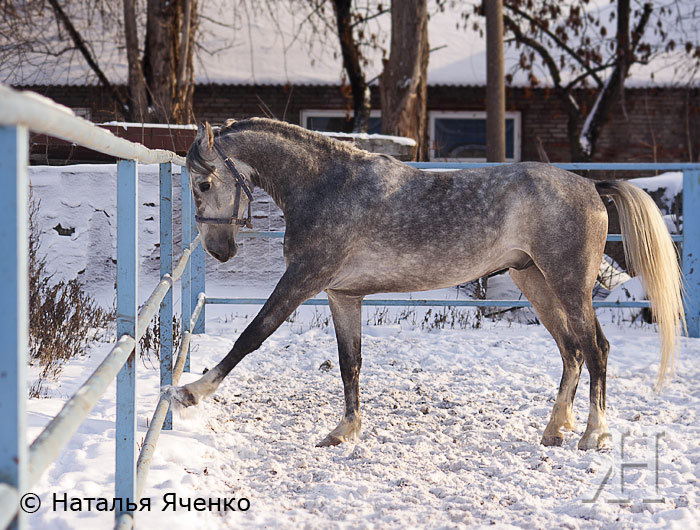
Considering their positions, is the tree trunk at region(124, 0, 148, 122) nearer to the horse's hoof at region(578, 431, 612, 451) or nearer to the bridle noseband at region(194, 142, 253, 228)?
the bridle noseband at region(194, 142, 253, 228)

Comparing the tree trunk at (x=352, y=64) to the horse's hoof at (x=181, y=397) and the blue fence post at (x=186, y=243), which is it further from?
the horse's hoof at (x=181, y=397)

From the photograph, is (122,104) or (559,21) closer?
(122,104)

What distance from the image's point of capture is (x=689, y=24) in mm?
17203

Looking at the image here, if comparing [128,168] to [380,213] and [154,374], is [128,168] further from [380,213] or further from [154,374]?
[154,374]

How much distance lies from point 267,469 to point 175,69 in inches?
383

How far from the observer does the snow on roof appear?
13776 mm

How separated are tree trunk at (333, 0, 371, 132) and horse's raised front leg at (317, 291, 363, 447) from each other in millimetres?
9552

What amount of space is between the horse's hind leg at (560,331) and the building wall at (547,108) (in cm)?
1055

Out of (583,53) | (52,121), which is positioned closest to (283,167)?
(52,121)

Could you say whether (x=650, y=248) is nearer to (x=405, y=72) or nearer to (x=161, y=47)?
(x=405, y=72)

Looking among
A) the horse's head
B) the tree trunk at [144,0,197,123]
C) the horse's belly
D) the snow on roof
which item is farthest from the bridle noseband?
the snow on roof

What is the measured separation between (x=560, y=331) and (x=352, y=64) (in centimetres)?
995

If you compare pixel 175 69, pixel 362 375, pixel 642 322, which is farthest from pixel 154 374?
pixel 175 69

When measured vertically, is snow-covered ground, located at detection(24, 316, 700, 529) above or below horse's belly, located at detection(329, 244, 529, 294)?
below
